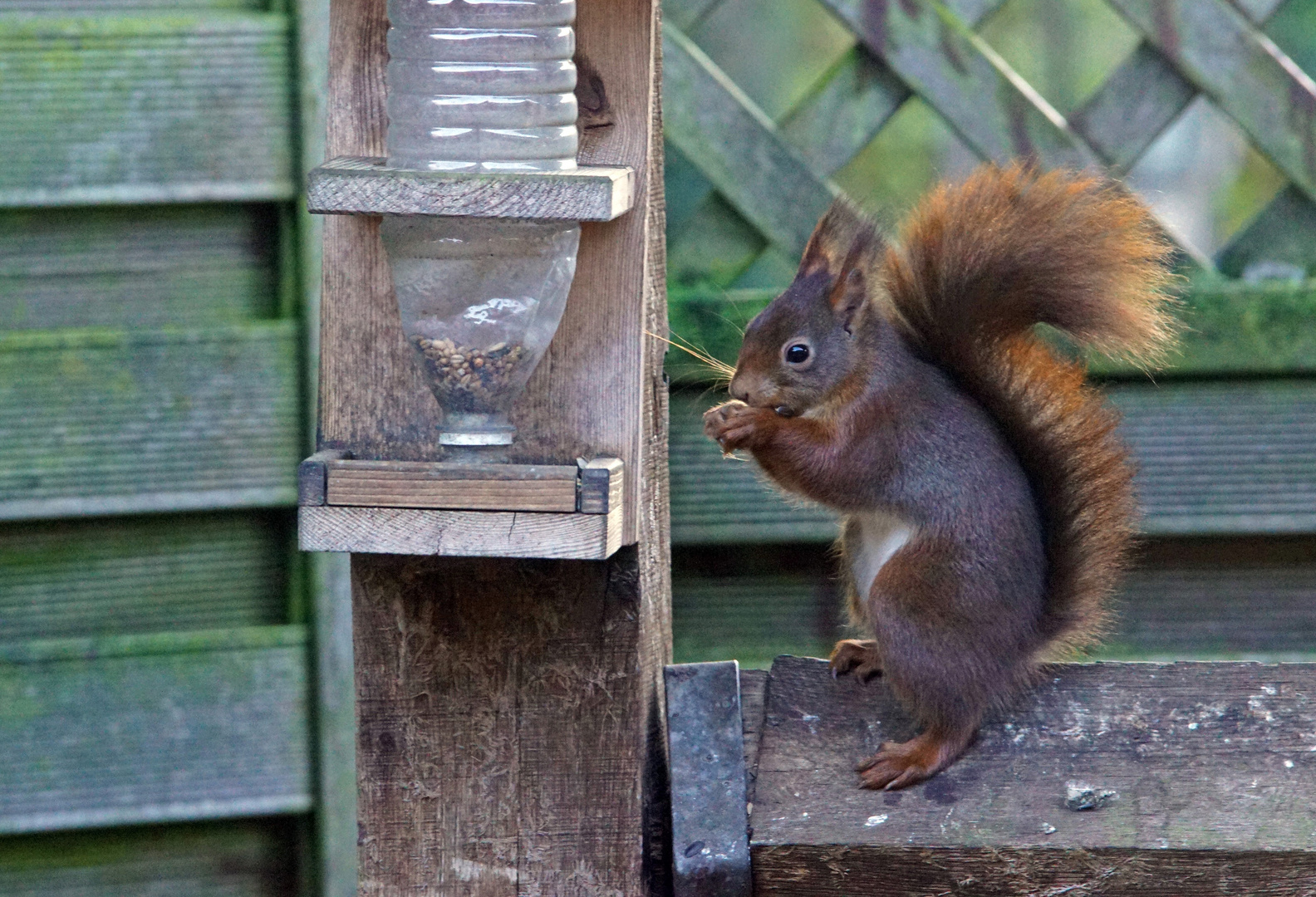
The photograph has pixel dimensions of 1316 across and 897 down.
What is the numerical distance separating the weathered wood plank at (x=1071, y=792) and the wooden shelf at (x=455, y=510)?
0.20 m

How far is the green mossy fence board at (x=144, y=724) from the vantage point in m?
1.51

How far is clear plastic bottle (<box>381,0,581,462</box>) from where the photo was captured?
0.80 m

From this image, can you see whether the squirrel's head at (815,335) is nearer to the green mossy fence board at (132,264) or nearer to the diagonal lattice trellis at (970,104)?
the diagonal lattice trellis at (970,104)

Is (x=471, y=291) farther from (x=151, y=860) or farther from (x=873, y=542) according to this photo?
(x=151, y=860)

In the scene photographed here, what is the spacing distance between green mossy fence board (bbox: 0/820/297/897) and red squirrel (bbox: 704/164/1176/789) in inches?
32.1

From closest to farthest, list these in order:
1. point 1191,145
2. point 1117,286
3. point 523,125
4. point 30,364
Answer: point 523,125 < point 1117,286 < point 30,364 < point 1191,145

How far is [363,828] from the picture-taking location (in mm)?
875

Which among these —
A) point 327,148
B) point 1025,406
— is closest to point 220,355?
point 327,148

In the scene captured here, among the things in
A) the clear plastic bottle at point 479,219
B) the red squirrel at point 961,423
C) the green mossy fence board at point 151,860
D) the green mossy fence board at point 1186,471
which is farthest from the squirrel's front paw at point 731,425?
the green mossy fence board at point 151,860

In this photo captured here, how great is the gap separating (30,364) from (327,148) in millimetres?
731

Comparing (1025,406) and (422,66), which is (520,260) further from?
(1025,406)

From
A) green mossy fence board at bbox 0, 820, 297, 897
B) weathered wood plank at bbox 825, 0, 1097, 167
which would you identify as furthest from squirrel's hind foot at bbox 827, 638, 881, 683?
green mossy fence board at bbox 0, 820, 297, 897

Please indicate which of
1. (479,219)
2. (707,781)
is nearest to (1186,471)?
(707,781)

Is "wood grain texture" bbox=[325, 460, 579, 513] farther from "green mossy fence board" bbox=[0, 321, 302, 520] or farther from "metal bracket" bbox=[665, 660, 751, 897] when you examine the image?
"green mossy fence board" bbox=[0, 321, 302, 520]
